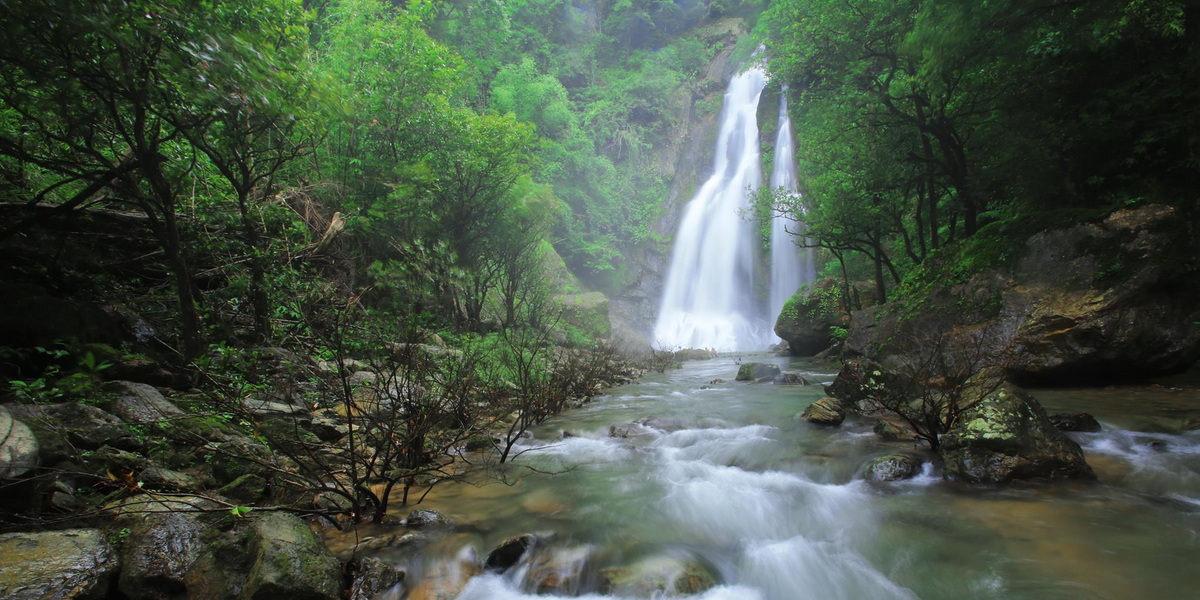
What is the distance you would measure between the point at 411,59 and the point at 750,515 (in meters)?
12.0

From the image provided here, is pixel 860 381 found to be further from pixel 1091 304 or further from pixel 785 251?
pixel 785 251

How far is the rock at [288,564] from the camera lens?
2480 millimetres

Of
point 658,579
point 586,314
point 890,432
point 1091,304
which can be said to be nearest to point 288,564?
point 658,579

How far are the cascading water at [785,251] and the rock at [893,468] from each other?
24.6 m

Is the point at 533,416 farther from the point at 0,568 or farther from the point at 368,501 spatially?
the point at 0,568

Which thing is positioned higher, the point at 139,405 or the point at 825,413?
the point at 139,405

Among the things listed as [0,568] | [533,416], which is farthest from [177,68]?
[533,416]

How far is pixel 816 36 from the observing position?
1118cm

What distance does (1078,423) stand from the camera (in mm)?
5566

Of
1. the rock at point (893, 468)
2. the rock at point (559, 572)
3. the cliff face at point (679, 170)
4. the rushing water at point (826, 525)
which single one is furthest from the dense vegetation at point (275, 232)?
the cliff face at point (679, 170)

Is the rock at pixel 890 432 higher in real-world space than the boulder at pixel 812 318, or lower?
lower

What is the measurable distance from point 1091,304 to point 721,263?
2626cm

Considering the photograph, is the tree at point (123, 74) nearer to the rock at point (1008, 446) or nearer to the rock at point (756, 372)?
the rock at point (1008, 446)

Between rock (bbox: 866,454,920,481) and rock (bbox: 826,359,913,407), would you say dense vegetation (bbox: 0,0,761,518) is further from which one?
rock (bbox: 826,359,913,407)
